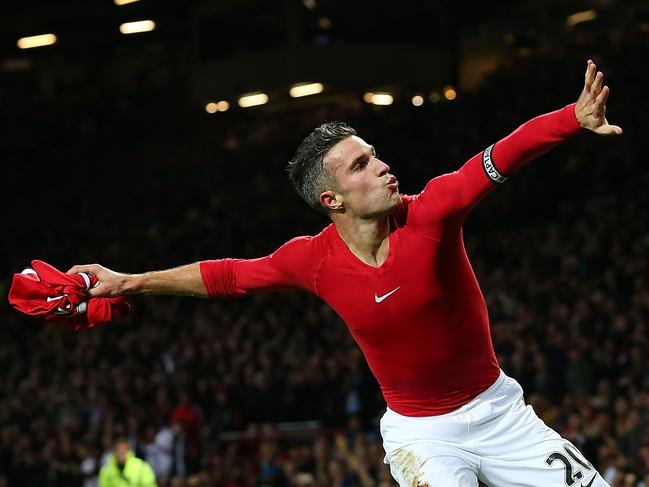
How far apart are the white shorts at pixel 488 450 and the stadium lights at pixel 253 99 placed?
2477 cm

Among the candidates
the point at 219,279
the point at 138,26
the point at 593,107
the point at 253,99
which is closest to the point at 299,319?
the point at 253,99

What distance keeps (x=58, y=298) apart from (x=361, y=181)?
60.6 inches

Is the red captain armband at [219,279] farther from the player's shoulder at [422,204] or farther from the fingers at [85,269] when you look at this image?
the player's shoulder at [422,204]

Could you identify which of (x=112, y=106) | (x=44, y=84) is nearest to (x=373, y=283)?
(x=112, y=106)

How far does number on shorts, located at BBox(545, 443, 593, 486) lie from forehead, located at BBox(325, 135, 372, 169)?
1.63m

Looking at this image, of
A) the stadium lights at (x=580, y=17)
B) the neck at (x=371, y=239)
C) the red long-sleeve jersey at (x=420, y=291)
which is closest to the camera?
the red long-sleeve jersey at (x=420, y=291)

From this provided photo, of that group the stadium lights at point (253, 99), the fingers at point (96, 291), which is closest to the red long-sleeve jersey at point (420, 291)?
the fingers at point (96, 291)

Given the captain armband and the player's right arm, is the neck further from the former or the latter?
the captain armband

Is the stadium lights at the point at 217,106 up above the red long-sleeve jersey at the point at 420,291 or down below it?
above

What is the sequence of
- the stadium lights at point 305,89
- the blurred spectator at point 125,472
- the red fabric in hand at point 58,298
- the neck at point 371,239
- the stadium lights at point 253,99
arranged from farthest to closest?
the stadium lights at point 253,99 → the stadium lights at point 305,89 → the blurred spectator at point 125,472 → the red fabric in hand at point 58,298 → the neck at point 371,239

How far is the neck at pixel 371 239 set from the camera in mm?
5520

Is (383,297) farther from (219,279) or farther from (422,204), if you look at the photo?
(219,279)

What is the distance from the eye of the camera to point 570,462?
5.38 meters

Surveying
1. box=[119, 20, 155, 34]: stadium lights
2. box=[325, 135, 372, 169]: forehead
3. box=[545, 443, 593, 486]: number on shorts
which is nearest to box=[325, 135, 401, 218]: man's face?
box=[325, 135, 372, 169]: forehead
